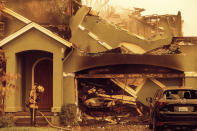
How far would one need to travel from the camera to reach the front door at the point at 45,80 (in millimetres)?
17016

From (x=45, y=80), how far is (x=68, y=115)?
10.0 ft

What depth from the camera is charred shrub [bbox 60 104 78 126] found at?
48.8 ft

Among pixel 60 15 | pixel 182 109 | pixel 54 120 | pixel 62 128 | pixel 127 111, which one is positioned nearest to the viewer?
pixel 182 109

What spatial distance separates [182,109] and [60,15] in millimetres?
11006

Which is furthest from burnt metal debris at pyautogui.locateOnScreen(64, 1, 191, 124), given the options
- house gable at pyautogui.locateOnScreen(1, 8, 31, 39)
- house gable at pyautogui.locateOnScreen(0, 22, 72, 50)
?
house gable at pyautogui.locateOnScreen(1, 8, 31, 39)

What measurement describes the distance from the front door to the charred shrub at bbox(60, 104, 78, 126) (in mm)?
2252

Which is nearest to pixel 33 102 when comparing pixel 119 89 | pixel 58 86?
pixel 58 86

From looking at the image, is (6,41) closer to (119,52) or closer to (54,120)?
(54,120)

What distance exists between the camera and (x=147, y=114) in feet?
52.8

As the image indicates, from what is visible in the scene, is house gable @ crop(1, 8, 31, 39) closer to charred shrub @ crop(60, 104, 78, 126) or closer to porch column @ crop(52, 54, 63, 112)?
porch column @ crop(52, 54, 63, 112)

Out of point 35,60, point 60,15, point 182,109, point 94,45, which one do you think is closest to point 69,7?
point 60,15

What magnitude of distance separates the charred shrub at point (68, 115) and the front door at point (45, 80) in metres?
2.25

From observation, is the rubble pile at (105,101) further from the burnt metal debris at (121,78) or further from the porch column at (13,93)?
the porch column at (13,93)

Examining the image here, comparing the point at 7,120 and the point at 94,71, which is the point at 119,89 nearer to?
the point at 94,71
